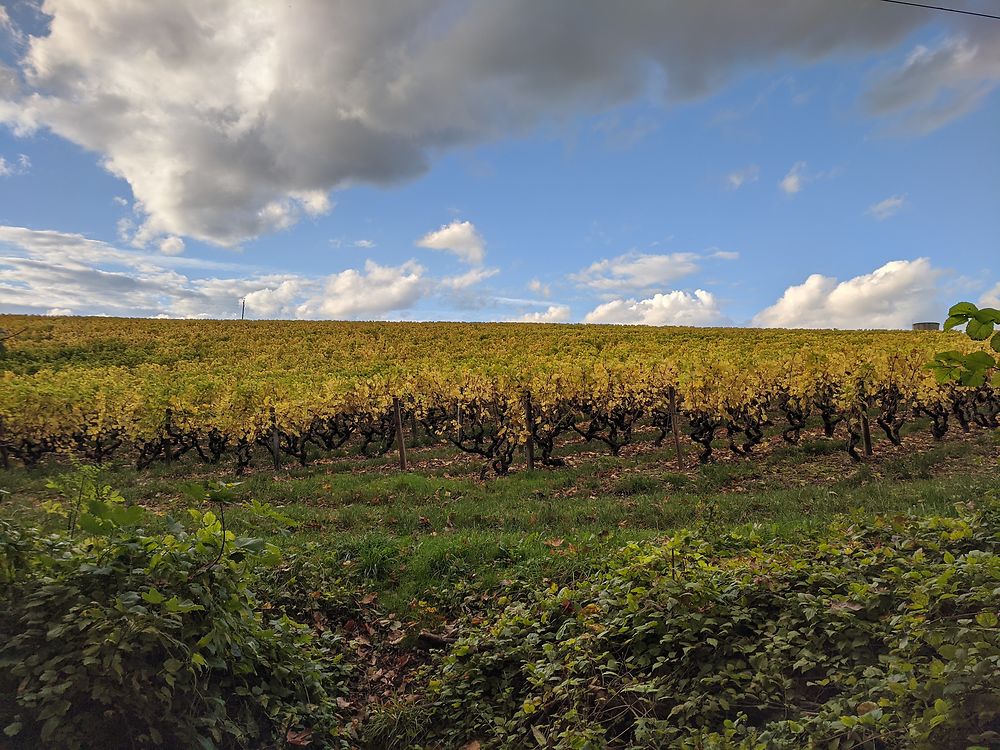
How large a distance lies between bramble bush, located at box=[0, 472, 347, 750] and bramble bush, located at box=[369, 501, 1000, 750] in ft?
4.97

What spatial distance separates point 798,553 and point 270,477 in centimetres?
1487

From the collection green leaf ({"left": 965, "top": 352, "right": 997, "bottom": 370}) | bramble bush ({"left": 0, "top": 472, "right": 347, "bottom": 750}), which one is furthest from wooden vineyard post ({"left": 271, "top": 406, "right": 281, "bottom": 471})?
green leaf ({"left": 965, "top": 352, "right": 997, "bottom": 370})

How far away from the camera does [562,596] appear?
5.75 m

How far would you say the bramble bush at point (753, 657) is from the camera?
3.16m

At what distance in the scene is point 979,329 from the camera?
2.98m

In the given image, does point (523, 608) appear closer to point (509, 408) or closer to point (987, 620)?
point (987, 620)

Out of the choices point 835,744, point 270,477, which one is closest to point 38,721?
point 835,744

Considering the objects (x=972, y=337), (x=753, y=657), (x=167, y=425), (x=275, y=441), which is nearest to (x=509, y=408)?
(x=275, y=441)

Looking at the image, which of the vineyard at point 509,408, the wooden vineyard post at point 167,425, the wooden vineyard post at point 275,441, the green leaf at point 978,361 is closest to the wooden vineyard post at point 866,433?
the vineyard at point 509,408

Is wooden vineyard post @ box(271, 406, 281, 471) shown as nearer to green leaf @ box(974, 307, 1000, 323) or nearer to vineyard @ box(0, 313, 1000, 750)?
vineyard @ box(0, 313, 1000, 750)

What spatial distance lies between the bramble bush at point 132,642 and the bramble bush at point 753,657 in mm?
1514

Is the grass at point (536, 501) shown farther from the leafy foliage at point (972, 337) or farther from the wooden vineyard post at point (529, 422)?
the leafy foliage at point (972, 337)

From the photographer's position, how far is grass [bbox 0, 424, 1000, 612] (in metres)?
7.65

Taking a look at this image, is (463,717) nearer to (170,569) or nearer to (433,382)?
(170,569)
